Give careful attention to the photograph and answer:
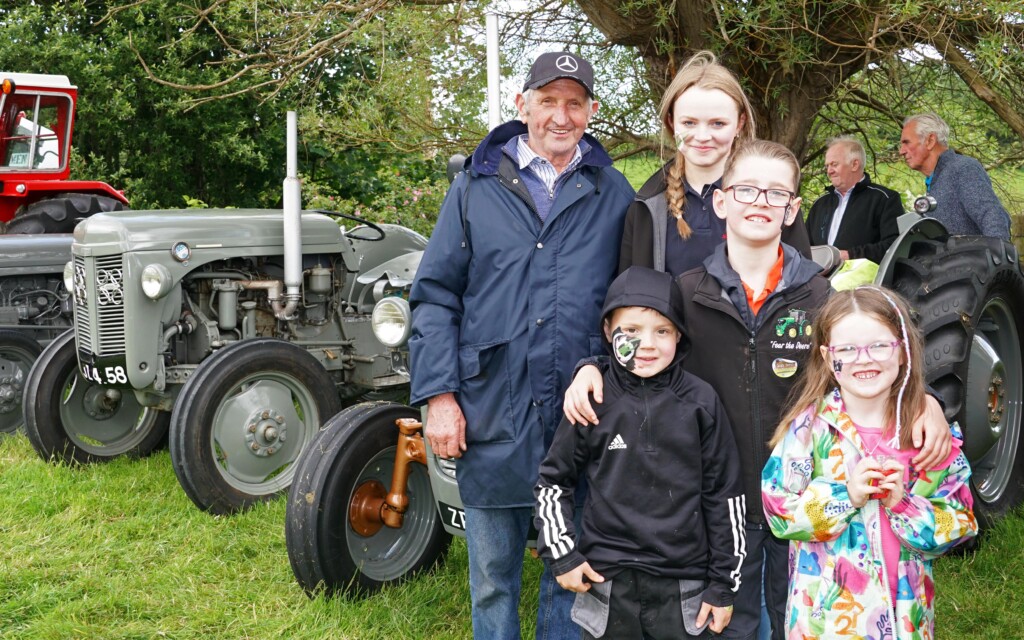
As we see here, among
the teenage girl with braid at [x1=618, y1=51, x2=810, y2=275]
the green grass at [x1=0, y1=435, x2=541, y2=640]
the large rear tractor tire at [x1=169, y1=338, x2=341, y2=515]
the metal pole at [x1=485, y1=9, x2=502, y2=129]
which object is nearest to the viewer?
the teenage girl with braid at [x1=618, y1=51, x2=810, y2=275]

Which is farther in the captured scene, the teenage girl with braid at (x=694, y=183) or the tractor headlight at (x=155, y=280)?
the tractor headlight at (x=155, y=280)

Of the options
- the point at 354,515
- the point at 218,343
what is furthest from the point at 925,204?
the point at 218,343

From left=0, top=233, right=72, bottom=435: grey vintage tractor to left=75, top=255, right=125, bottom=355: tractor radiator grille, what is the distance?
1513mm

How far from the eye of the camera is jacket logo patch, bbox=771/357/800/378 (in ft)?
6.97

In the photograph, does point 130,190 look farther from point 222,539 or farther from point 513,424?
point 513,424

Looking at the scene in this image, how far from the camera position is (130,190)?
11367mm

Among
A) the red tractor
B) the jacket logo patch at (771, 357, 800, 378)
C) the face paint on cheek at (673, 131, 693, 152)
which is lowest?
the jacket logo patch at (771, 357, 800, 378)

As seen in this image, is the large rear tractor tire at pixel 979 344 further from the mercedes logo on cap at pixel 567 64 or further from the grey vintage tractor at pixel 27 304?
the grey vintage tractor at pixel 27 304

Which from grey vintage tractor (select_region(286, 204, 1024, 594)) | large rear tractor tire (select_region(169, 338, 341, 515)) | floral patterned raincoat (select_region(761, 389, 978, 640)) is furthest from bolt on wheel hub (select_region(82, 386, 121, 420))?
floral patterned raincoat (select_region(761, 389, 978, 640))

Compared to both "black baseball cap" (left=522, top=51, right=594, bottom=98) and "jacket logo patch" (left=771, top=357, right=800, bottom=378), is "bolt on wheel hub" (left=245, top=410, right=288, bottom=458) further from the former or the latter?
"jacket logo patch" (left=771, top=357, right=800, bottom=378)

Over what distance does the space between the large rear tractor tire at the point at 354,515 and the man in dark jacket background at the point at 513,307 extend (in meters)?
0.86

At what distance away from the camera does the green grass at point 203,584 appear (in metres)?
3.24

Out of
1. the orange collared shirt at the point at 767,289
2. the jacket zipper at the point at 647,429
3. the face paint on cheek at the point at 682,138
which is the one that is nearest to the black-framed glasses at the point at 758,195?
the orange collared shirt at the point at 767,289

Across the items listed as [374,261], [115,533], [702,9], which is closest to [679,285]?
[702,9]
